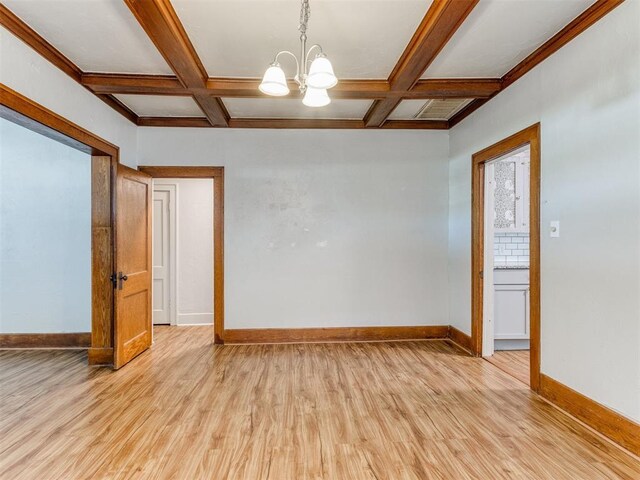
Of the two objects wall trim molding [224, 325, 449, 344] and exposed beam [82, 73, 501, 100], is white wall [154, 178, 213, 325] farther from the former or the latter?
exposed beam [82, 73, 501, 100]

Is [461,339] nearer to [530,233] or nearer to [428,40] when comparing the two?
[530,233]

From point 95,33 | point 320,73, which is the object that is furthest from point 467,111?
point 95,33

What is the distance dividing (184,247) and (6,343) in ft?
7.47

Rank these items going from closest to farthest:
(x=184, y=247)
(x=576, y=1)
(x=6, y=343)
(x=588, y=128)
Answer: (x=576, y=1) → (x=588, y=128) → (x=6, y=343) → (x=184, y=247)

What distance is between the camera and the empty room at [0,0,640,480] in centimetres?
206

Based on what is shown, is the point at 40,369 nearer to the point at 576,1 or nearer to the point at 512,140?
the point at 512,140

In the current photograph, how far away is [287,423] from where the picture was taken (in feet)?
7.72

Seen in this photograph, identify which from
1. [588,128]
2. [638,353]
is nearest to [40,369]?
[638,353]

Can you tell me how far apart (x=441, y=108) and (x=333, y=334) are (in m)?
2.95

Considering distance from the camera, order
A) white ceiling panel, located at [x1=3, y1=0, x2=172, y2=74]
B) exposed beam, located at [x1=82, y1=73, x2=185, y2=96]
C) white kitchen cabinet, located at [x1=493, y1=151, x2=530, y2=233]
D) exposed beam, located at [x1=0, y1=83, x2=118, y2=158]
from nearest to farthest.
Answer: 1. white ceiling panel, located at [x1=3, y1=0, x2=172, y2=74]
2. exposed beam, located at [x1=0, y1=83, x2=118, y2=158]
3. exposed beam, located at [x1=82, y1=73, x2=185, y2=96]
4. white kitchen cabinet, located at [x1=493, y1=151, x2=530, y2=233]

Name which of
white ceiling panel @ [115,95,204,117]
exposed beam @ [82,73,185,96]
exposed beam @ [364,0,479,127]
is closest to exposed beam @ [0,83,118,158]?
exposed beam @ [82,73,185,96]

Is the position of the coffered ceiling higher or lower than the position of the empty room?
higher

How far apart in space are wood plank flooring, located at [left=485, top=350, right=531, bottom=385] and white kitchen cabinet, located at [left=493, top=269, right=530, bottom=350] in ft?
0.50

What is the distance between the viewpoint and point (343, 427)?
2.29 metres
